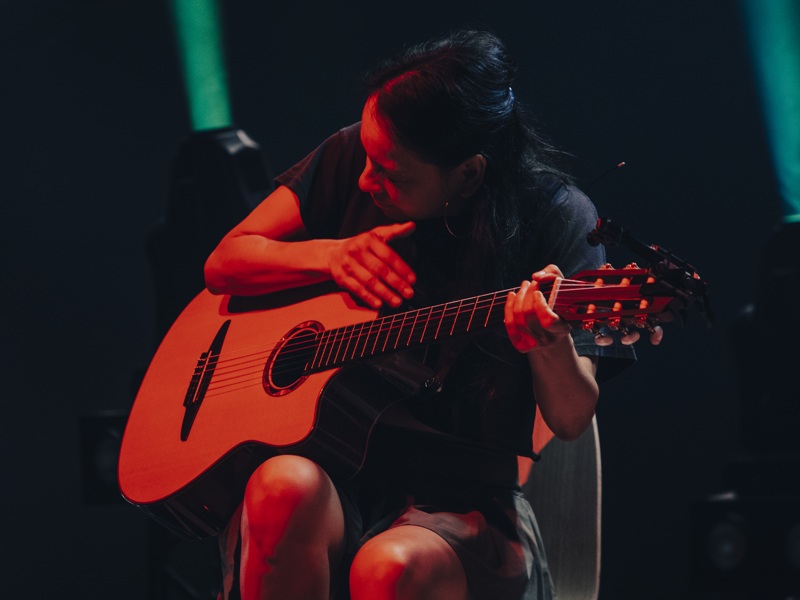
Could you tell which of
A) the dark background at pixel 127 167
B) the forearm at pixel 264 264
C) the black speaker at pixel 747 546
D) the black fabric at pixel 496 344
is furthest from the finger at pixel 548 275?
the dark background at pixel 127 167

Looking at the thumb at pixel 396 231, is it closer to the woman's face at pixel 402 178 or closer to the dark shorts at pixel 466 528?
the woman's face at pixel 402 178

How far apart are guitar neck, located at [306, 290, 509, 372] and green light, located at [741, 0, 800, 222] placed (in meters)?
1.36

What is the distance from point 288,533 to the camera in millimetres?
1292

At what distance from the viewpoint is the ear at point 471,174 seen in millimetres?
1521

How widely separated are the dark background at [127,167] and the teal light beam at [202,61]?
0.04 meters

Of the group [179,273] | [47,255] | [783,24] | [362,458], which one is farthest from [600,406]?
[47,255]

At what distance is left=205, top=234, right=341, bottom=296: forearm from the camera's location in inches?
63.3

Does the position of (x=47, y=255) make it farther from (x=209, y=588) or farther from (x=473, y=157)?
(x=473, y=157)

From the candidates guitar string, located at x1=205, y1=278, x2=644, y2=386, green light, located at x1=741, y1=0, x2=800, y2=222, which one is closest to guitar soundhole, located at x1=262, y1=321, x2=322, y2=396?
guitar string, located at x1=205, y1=278, x2=644, y2=386

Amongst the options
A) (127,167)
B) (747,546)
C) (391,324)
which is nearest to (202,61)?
(127,167)

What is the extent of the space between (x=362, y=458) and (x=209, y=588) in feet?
6.72

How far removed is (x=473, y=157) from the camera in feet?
4.99

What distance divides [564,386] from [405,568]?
1.13ft

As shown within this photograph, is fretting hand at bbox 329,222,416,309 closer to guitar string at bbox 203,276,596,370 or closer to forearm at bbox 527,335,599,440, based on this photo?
guitar string at bbox 203,276,596,370
